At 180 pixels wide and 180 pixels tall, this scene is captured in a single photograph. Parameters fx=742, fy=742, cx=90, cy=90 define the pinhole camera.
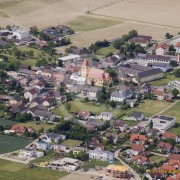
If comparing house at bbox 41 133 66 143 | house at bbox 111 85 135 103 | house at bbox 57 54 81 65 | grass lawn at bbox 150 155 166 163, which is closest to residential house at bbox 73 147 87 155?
house at bbox 41 133 66 143

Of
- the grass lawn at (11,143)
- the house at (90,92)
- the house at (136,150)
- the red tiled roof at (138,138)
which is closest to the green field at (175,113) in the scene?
the red tiled roof at (138,138)

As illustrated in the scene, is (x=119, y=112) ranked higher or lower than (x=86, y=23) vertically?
lower

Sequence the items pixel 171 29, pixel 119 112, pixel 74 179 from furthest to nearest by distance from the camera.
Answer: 1. pixel 171 29
2. pixel 119 112
3. pixel 74 179

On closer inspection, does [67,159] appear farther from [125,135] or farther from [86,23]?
[86,23]

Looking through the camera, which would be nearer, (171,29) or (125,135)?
(125,135)

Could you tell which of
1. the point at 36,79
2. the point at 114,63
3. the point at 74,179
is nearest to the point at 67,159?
the point at 74,179

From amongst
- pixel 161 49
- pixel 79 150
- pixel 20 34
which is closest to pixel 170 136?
pixel 79 150

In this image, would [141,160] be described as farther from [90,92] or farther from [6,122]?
[90,92]
